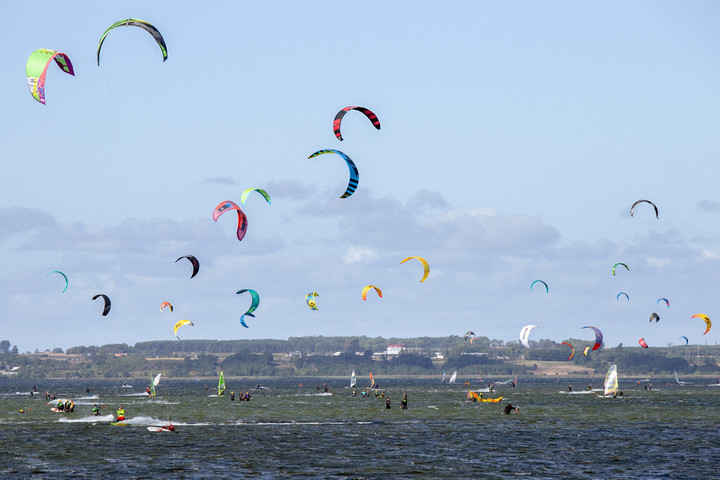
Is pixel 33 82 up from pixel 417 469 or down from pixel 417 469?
up

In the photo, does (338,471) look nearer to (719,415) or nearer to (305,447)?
(305,447)

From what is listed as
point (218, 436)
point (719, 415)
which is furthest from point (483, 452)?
point (719, 415)

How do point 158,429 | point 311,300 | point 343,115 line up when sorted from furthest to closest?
point 311,300 < point 158,429 < point 343,115

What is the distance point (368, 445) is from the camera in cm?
6316

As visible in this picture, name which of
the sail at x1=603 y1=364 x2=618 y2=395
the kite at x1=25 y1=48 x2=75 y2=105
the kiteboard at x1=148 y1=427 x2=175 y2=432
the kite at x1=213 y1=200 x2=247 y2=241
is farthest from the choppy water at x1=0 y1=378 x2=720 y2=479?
the sail at x1=603 y1=364 x2=618 y2=395

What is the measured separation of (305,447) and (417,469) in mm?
12588

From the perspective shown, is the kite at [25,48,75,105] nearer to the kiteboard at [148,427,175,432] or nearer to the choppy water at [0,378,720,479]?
the choppy water at [0,378,720,479]

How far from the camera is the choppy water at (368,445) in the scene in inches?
2013

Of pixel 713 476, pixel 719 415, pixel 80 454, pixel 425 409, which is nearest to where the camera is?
pixel 713 476

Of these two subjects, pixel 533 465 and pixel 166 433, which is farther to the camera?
pixel 166 433

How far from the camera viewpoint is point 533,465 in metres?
53.3

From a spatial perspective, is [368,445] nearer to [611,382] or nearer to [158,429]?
[158,429]

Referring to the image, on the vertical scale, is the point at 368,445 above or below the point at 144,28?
below

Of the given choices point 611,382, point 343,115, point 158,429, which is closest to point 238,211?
point 343,115
